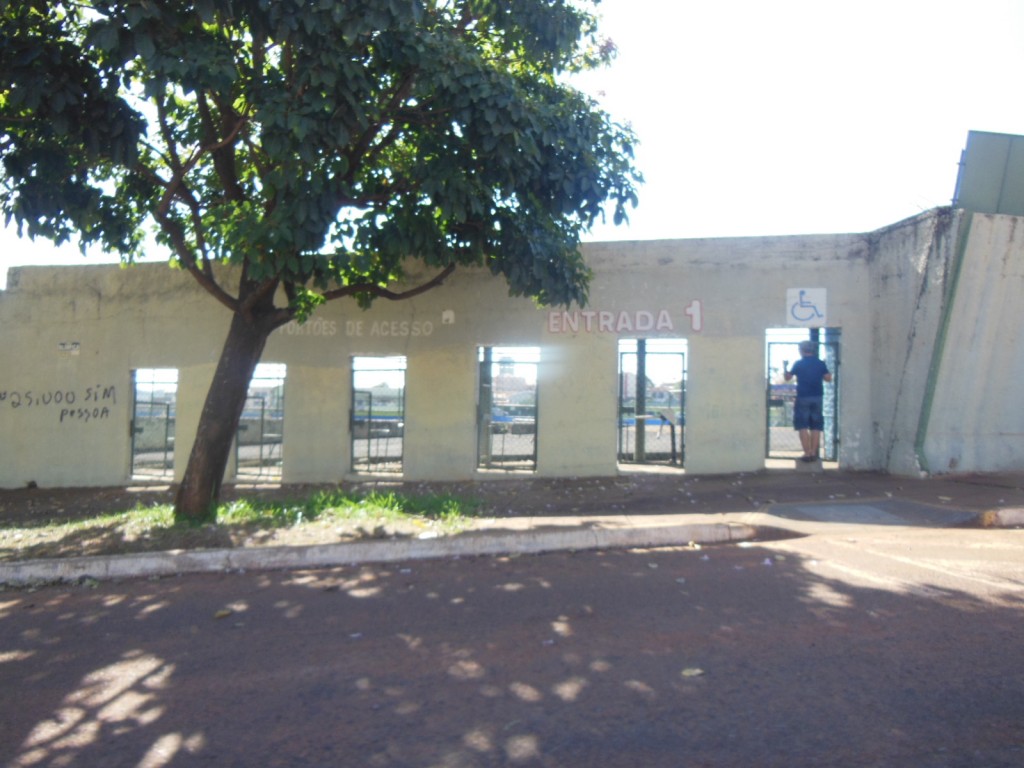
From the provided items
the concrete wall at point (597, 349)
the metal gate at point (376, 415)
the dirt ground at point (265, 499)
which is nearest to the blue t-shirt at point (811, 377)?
Result: the concrete wall at point (597, 349)

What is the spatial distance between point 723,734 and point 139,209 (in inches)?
387

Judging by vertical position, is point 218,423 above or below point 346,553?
above

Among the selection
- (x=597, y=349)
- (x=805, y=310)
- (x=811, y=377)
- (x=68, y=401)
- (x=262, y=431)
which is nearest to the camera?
(x=811, y=377)

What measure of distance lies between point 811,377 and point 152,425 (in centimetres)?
1050

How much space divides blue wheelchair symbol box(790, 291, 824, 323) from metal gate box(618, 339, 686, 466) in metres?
1.70

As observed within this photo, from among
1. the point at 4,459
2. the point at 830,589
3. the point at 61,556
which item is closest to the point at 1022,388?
the point at 830,589

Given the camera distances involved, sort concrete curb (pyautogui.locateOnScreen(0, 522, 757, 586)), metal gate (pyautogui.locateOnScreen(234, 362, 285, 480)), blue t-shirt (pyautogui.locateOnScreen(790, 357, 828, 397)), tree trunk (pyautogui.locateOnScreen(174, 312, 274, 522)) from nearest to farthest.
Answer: concrete curb (pyautogui.locateOnScreen(0, 522, 757, 586)), tree trunk (pyautogui.locateOnScreen(174, 312, 274, 522)), blue t-shirt (pyautogui.locateOnScreen(790, 357, 828, 397)), metal gate (pyautogui.locateOnScreen(234, 362, 285, 480))

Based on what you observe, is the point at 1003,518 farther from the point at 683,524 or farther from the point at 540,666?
the point at 540,666

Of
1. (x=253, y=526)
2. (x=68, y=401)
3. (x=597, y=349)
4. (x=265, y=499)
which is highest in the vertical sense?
(x=597, y=349)

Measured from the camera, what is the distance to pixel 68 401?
1480 centimetres

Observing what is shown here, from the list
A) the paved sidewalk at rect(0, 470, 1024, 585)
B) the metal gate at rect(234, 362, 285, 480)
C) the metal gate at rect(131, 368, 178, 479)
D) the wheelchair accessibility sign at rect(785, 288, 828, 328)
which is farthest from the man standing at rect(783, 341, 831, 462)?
the metal gate at rect(131, 368, 178, 479)

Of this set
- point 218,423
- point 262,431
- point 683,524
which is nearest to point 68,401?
point 262,431

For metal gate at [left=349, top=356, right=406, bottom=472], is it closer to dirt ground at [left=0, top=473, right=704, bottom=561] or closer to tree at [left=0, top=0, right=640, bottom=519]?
dirt ground at [left=0, top=473, right=704, bottom=561]

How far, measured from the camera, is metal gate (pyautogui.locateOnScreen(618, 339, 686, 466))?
1311 cm
